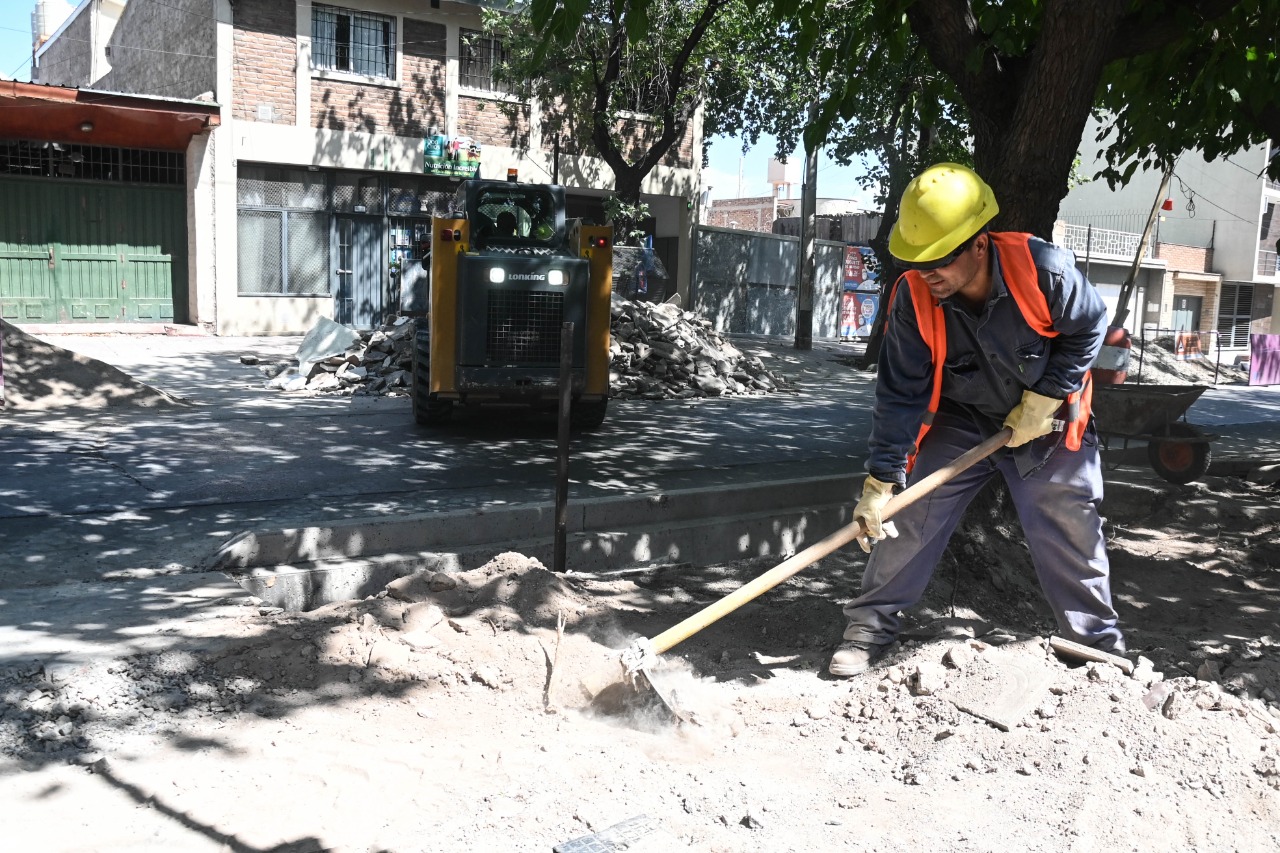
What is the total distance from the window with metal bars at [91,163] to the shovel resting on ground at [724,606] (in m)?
16.4

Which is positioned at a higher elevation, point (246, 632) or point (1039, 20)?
point (1039, 20)

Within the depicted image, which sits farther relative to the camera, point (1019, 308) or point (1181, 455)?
point (1181, 455)

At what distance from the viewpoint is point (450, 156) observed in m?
19.1

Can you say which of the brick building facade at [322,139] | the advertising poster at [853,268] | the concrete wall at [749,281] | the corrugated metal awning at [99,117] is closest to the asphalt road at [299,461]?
the corrugated metal awning at [99,117]

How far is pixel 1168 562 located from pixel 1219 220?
119ft

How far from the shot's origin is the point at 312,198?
18.5 meters

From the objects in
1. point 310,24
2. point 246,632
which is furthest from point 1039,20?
point 310,24

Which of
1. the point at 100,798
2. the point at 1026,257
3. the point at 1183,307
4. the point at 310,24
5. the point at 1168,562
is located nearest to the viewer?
the point at 100,798

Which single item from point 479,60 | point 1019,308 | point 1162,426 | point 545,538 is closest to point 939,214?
point 1019,308

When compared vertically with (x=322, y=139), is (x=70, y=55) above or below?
above

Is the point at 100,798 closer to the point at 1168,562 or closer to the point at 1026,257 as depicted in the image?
the point at 1026,257

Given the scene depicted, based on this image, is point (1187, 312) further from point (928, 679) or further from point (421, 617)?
point (421, 617)

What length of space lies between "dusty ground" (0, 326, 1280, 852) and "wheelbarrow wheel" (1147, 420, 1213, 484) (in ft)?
14.8

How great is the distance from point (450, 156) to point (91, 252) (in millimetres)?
6014
